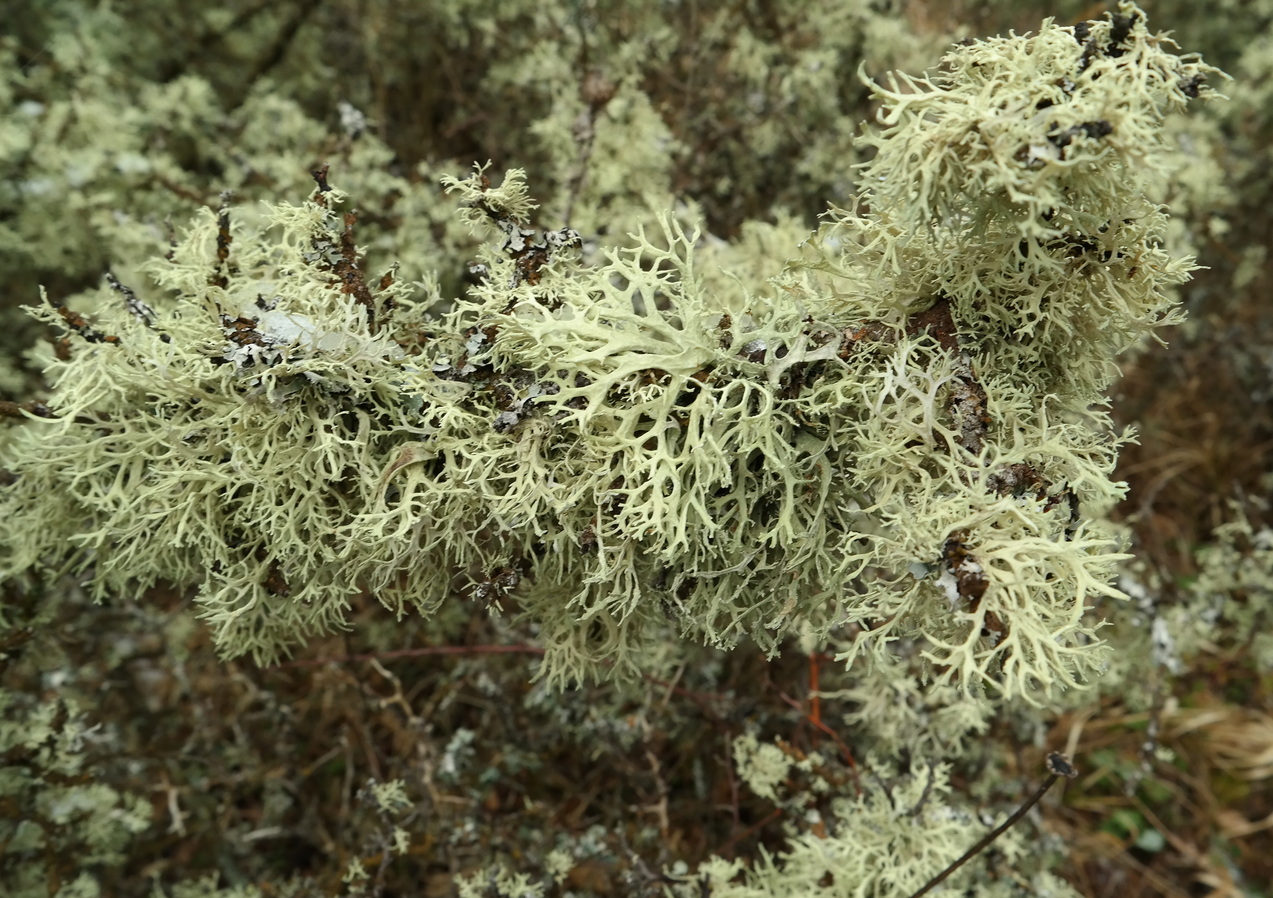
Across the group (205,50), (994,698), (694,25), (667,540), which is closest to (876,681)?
(994,698)

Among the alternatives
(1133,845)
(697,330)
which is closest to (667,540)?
(697,330)

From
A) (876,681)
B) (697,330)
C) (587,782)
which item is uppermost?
(697,330)

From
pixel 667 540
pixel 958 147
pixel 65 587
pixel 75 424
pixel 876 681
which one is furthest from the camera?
pixel 876 681

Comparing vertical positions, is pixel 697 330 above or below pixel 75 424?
above

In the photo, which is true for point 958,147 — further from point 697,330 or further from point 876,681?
point 876,681

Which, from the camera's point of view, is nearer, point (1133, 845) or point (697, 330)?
point (697, 330)

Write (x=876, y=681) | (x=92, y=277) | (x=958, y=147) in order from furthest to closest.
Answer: (x=92, y=277)
(x=876, y=681)
(x=958, y=147)
